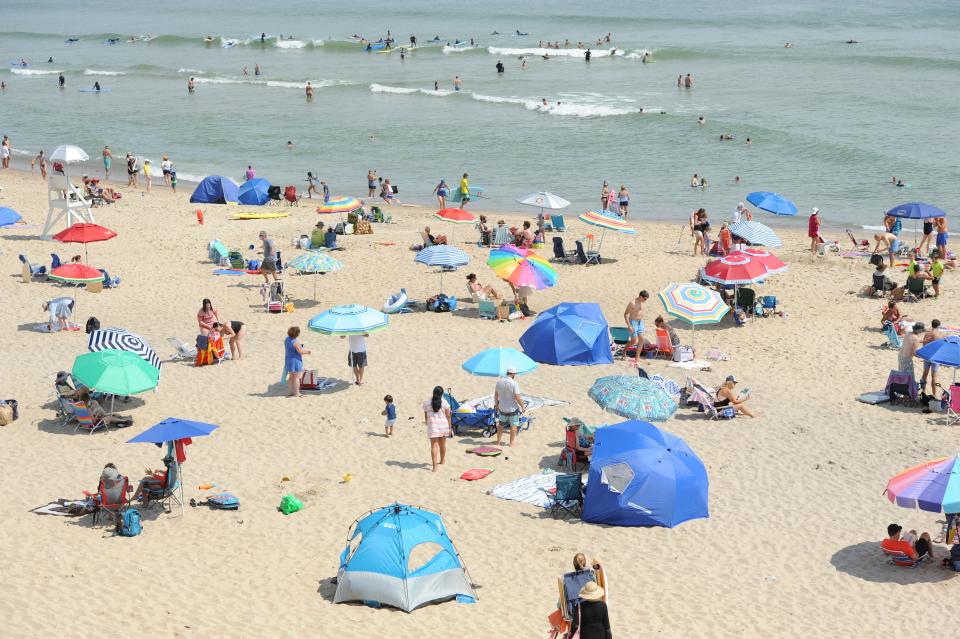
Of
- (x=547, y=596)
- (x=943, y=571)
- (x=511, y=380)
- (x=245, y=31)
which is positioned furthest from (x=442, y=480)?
(x=245, y=31)

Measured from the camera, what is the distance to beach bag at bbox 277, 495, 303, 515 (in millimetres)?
12461

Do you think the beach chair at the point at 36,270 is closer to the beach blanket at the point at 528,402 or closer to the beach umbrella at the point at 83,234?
the beach umbrella at the point at 83,234

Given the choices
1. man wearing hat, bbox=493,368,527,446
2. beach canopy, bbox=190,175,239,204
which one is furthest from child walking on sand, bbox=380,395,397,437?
beach canopy, bbox=190,175,239,204

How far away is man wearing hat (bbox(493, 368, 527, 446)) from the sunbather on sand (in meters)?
3.19

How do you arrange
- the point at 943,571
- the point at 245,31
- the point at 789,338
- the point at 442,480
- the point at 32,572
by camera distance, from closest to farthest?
the point at 32,572 < the point at 943,571 < the point at 442,480 < the point at 789,338 < the point at 245,31

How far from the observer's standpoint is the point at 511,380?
14383 millimetres

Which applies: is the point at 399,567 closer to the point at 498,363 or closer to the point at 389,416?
the point at 389,416

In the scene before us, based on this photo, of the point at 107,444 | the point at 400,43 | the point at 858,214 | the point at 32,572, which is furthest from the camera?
the point at 400,43

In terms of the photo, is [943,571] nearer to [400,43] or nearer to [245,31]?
[400,43]

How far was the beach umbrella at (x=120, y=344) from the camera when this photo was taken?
15.2m

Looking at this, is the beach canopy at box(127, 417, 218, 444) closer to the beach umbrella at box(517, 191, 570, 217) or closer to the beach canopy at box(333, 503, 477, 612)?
the beach canopy at box(333, 503, 477, 612)

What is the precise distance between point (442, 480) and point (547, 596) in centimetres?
303

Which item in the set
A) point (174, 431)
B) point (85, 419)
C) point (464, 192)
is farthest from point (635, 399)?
point (464, 192)

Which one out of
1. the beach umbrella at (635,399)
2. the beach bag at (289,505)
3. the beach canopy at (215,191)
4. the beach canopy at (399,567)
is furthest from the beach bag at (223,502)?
the beach canopy at (215,191)
